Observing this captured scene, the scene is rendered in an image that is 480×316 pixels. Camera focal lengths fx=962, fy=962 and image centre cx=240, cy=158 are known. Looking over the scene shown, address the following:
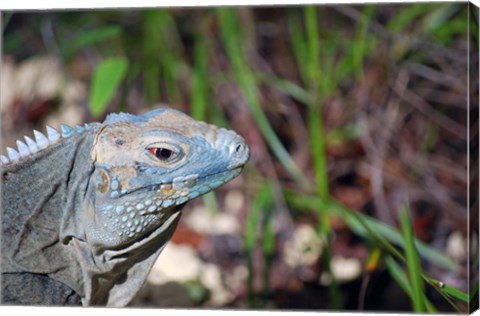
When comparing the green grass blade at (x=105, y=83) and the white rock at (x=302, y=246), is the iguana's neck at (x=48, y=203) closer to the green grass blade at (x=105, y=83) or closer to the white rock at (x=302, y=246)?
the green grass blade at (x=105, y=83)

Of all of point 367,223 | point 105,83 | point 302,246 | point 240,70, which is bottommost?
point 367,223

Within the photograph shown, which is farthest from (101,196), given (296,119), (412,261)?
(296,119)

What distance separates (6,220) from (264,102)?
2.64 meters

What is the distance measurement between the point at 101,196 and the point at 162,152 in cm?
20

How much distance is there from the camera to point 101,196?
2.51 m

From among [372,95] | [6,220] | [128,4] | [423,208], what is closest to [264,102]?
[372,95]

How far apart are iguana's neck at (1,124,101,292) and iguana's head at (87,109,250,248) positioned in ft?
0.22

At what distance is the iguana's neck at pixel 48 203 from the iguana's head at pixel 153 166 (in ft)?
0.22

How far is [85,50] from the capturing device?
540 centimetres

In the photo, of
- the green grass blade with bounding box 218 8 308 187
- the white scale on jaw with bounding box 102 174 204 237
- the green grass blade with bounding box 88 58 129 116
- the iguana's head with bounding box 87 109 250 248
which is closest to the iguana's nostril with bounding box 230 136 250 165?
the iguana's head with bounding box 87 109 250 248

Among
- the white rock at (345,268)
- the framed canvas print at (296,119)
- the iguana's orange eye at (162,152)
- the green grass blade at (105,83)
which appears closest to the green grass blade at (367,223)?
the framed canvas print at (296,119)

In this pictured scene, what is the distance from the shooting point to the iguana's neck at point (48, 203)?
2545mm

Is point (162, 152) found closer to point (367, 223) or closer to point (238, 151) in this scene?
point (238, 151)

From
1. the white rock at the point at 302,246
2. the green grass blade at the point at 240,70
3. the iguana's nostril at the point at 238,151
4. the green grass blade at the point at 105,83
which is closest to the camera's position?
the iguana's nostril at the point at 238,151
